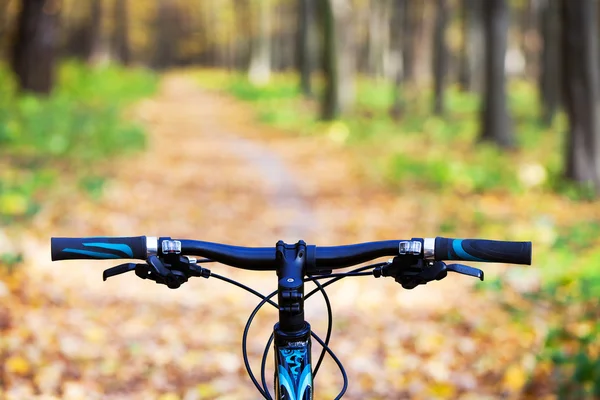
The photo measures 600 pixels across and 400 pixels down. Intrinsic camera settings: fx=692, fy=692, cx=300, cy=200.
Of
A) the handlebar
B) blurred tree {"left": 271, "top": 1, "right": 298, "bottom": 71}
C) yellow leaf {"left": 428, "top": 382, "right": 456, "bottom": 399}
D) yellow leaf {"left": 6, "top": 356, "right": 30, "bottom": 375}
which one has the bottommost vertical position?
yellow leaf {"left": 428, "top": 382, "right": 456, "bottom": 399}

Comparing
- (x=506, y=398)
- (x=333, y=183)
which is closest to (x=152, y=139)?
(x=333, y=183)

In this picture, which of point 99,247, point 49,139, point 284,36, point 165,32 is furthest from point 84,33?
point 99,247

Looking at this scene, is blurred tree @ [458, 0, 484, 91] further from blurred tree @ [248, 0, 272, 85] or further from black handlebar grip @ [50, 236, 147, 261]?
black handlebar grip @ [50, 236, 147, 261]

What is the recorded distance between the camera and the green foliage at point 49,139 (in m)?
8.23

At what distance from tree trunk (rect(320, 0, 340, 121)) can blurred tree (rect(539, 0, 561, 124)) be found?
6307 mm

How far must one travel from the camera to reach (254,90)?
31.0 metres

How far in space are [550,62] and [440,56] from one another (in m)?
3.33

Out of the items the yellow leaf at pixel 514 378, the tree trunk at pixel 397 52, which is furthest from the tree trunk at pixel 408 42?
the yellow leaf at pixel 514 378

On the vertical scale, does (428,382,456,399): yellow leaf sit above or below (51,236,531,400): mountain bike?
below

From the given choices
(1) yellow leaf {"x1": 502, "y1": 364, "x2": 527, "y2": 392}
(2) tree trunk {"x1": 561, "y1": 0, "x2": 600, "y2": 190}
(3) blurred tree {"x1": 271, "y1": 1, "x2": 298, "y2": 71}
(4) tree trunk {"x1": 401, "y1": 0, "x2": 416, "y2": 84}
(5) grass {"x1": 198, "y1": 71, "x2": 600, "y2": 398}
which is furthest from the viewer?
(3) blurred tree {"x1": 271, "y1": 1, "x2": 298, "y2": 71}

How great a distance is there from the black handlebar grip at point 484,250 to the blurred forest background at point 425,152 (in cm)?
262

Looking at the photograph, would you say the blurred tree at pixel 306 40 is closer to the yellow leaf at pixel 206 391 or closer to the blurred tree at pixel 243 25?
the blurred tree at pixel 243 25

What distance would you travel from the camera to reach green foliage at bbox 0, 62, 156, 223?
8.23 m

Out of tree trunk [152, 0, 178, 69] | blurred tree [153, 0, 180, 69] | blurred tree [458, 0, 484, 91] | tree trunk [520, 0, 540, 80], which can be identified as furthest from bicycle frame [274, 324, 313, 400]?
blurred tree [153, 0, 180, 69]
